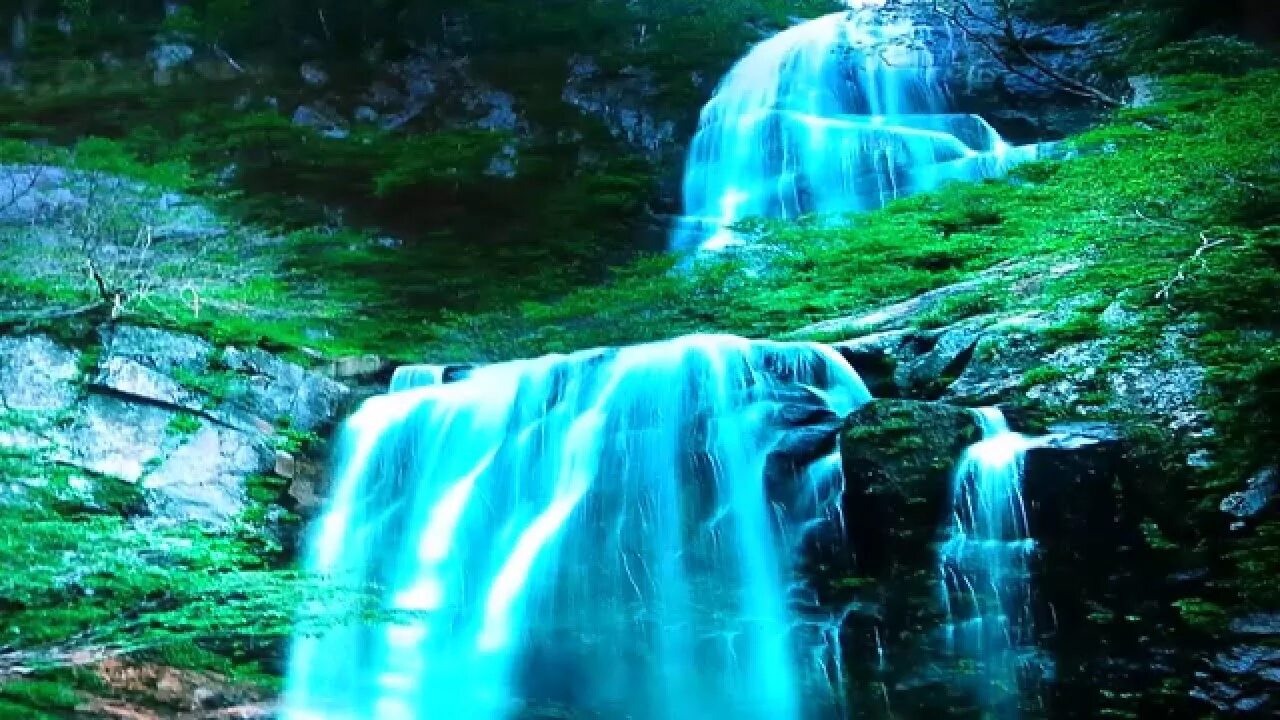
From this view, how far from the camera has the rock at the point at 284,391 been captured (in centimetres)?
672

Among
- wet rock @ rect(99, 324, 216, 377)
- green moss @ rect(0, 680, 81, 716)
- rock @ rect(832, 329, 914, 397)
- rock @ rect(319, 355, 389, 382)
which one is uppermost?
wet rock @ rect(99, 324, 216, 377)

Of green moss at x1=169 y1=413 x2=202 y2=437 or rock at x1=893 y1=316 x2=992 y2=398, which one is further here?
green moss at x1=169 y1=413 x2=202 y2=437

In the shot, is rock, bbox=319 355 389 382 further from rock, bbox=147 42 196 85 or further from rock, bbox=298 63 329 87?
rock, bbox=147 42 196 85

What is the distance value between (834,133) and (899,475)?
→ 16.0 ft

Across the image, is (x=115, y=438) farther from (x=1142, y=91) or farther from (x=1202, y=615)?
(x=1142, y=91)

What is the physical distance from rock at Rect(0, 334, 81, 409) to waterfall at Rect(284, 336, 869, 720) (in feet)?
5.61

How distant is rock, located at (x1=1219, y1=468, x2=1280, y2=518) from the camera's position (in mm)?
4531

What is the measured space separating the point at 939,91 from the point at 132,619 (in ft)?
25.6

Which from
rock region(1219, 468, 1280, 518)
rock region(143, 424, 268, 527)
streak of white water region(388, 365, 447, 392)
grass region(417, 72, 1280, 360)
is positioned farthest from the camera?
streak of white water region(388, 365, 447, 392)

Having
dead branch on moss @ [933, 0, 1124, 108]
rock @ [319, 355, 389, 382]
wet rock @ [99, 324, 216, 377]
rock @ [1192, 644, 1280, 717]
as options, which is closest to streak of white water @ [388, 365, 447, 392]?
rock @ [319, 355, 389, 382]

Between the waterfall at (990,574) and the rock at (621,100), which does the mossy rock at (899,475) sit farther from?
the rock at (621,100)

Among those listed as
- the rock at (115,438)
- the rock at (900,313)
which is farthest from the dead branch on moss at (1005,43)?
the rock at (115,438)

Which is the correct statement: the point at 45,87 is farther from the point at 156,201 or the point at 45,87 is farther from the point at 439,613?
the point at 439,613

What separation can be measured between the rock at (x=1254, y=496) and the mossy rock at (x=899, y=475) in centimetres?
110
